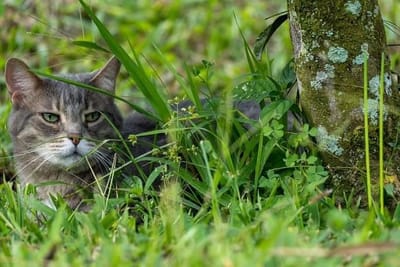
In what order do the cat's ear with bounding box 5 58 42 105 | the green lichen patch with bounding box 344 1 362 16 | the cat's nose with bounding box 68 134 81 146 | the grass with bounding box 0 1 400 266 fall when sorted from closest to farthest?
the grass with bounding box 0 1 400 266
the green lichen patch with bounding box 344 1 362 16
the cat's nose with bounding box 68 134 81 146
the cat's ear with bounding box 5 58 42 105

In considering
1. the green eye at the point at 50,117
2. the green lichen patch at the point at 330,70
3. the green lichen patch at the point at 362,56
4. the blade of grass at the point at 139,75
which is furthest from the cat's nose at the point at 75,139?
the green lichen patch at the point at 362,56

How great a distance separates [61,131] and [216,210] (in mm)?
1254

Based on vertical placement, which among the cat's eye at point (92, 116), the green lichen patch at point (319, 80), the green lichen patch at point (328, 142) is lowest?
the green lichen patch at point (328, 142)

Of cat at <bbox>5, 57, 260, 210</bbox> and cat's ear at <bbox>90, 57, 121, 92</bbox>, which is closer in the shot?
cat at <bbox>5, 57, 260, 210</bbox>

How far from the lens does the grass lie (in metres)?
2.53

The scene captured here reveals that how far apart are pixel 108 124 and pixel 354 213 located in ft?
4.80

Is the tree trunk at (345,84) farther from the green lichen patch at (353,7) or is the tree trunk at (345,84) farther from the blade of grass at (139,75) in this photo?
the blade of grass at (139,75)

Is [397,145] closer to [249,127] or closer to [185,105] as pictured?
[249,127]

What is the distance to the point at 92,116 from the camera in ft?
14.3

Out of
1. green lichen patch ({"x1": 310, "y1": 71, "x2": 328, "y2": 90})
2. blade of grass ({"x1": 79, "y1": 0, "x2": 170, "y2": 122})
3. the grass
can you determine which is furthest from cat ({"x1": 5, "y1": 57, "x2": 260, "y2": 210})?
green lichen patch ({"x1": 310, "y1": 71, "x2": 328, "y2": 90})

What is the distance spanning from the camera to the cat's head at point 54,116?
420 centimetres

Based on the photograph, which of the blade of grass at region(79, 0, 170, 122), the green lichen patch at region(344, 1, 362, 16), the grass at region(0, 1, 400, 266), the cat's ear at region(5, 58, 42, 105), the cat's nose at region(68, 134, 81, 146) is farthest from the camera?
the cat's ear at region(5, 58, 42, 105)

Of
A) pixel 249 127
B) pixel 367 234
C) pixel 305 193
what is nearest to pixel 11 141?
pixel 249 127

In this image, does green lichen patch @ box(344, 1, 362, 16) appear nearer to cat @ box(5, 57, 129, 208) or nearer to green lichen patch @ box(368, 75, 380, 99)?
green lichen patch @ box(368, 75, 380, 99)
